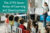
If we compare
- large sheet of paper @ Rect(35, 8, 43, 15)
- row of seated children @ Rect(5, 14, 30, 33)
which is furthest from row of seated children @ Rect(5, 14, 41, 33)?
large sheet of paper @ Rect(35, 8, 43, 15)

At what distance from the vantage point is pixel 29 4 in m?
1.27

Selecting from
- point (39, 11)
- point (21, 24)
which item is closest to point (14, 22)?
point (21, 24)

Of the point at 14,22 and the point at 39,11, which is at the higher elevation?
the point at 39,11

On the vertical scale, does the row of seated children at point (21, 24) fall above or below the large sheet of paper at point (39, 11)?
below

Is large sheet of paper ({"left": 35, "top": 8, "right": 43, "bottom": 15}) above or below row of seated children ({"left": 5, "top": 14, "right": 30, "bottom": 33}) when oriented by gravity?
above

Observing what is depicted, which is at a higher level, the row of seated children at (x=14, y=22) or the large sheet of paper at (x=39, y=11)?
the large sheet of paper at (x=39, y=11)

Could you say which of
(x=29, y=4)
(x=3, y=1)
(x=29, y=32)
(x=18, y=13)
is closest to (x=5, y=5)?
(x=3, y=1)

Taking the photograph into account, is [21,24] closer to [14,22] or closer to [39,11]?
[14,22]

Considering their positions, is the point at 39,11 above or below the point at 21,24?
above

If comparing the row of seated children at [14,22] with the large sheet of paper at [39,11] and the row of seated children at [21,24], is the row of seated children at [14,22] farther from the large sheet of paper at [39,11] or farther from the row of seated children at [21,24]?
the large sheet of paper at [39,11]

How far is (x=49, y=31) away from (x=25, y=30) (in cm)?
30

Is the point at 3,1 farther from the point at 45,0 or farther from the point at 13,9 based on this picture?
the point at 45,0

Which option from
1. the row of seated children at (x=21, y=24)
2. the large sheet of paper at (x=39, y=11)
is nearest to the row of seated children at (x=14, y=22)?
the row of seated children at (x=21, y=24)

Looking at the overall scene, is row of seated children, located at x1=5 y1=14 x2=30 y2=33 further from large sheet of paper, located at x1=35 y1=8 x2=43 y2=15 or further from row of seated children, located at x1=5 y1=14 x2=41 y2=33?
large sheet of paper, located at x1=35 y1=8 x2=43 y2=15
